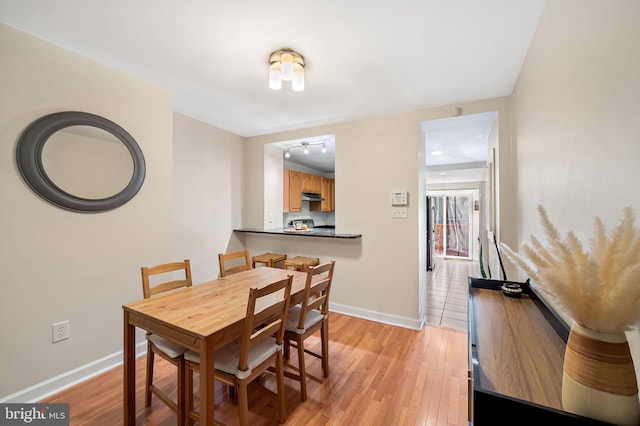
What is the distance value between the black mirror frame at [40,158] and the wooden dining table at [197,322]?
96cm

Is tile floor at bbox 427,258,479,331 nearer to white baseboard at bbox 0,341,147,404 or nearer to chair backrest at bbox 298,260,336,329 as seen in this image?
chair backrest at bbox 298,260,336,329

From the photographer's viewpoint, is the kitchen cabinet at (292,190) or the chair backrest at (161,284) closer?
the chair backrest at (161,284)

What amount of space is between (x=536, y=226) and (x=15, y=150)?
3.27 meters

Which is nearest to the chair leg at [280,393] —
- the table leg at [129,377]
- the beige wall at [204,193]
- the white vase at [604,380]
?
Answer: the table leg at [129,377]

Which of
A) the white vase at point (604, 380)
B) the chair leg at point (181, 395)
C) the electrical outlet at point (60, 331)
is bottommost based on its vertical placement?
the chair leg at point (181, 395)

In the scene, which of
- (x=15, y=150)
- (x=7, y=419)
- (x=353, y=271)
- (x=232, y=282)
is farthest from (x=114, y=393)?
(x=353, y=271)

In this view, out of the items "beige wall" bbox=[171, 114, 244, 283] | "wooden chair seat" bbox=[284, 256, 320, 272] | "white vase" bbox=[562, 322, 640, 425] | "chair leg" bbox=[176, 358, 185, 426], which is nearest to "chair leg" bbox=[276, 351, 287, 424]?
"chair leg" bbox=[176, 358, 185, 426]

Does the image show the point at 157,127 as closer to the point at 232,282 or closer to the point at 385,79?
the point at 232,282

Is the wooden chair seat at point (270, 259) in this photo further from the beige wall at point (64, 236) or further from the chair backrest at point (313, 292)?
the chair backrest at point (313, 292)

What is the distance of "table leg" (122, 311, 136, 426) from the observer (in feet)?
4.76

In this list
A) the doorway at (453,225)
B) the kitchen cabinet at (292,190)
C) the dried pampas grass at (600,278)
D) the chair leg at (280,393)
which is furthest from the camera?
the doorway at (453,225)

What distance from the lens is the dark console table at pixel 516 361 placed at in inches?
23.2

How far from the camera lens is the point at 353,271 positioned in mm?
3131

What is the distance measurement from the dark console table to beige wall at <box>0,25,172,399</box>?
2514 millimetres
